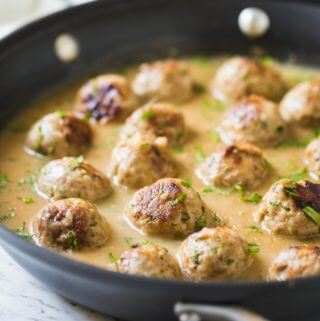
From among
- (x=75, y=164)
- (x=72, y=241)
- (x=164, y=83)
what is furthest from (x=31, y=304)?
(x=164, y=83)

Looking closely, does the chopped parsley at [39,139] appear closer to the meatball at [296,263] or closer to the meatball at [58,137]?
the meatball at [58,137]

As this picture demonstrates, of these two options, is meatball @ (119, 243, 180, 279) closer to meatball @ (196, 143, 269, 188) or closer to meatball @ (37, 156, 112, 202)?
meatball @ (37, 156, 112, 202)

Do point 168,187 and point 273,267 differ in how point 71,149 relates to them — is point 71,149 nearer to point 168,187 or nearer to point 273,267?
point 168,187

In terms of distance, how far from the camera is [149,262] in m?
3.34

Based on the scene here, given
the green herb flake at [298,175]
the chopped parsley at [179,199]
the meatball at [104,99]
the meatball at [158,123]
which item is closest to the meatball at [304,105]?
the green herb flake at [298,175]

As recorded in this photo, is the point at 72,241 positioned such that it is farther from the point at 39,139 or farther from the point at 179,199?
the point at 39,139

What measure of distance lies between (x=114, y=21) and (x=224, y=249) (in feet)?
8.89

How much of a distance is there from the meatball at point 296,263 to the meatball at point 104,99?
1.87 metres

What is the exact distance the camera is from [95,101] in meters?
4.95

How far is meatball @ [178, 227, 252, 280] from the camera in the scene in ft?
11.3

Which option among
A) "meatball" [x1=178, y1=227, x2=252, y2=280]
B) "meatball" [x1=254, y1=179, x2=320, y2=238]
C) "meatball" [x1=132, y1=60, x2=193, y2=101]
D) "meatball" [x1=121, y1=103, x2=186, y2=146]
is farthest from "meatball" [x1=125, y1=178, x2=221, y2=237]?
"meatball" [x1=132, y1=60, x2=193, y2=101]

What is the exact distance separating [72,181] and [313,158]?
1.47 m

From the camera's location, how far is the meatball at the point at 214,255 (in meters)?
3.45

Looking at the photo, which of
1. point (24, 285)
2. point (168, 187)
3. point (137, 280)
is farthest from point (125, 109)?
point (137, 280)
